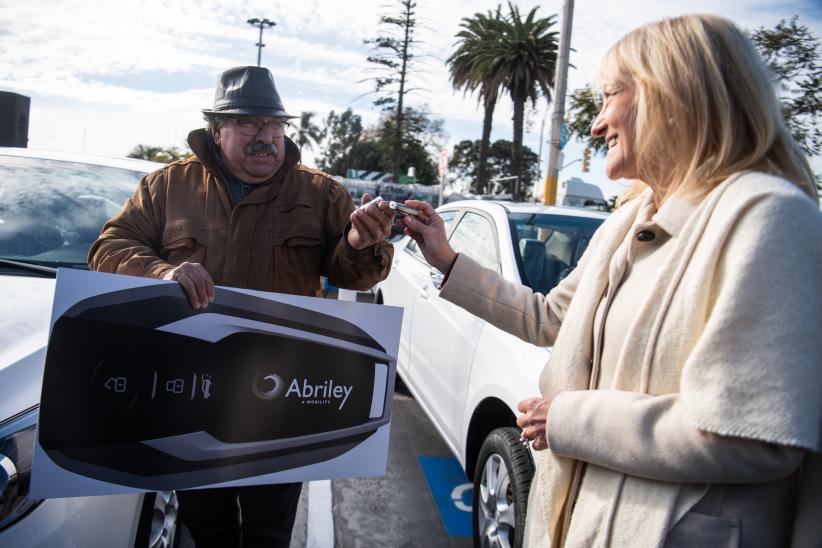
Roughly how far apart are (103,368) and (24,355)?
29 centimetres

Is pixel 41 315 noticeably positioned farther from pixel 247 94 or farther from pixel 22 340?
pixel 247 94

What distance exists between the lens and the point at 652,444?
3.75 feet

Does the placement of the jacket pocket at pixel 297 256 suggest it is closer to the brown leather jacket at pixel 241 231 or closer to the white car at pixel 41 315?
the brown leather jacket at pixel 241 231

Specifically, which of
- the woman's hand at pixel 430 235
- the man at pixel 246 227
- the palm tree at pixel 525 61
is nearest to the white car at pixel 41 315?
the man at pixel 246 227

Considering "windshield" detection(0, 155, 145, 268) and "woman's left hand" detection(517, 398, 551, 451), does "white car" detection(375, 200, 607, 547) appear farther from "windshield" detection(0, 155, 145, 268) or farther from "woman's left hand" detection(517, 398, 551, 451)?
"windshield" detection(0, 155, 145, 268)

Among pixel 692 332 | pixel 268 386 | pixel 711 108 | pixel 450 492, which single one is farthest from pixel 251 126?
pixel 450 492

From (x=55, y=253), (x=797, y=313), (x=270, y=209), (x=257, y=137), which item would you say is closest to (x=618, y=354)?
(x=797, y=313)

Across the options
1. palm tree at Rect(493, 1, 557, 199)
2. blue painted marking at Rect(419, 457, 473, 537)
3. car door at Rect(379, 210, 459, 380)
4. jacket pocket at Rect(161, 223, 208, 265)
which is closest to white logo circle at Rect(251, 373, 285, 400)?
jacket pocket at Rect(161, 223, 208, 265)

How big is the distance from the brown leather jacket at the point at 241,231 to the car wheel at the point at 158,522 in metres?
0.80

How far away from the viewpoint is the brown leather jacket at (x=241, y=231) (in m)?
2.01

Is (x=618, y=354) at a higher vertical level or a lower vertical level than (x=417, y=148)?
lower

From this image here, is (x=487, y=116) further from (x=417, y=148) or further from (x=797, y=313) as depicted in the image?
(x=797, y=313)

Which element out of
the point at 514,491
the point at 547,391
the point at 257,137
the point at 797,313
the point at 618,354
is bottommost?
the point at 514,491

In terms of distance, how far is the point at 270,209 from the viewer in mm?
2086
